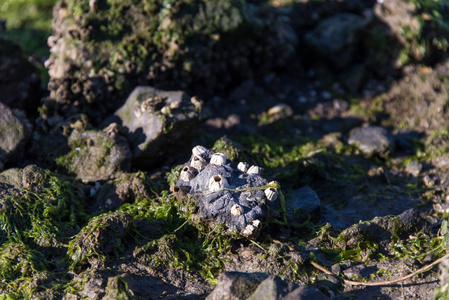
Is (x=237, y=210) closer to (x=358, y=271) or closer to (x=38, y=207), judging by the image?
(x=358, y=271)

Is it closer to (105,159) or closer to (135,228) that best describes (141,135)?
(105,159)

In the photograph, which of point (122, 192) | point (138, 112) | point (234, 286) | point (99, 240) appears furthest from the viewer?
point (138, 112)

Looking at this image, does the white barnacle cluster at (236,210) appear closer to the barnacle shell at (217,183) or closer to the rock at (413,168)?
the barnacle shell at (217,183)

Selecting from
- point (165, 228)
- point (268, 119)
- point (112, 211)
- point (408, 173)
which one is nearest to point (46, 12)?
point (268, 119)

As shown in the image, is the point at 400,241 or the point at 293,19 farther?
the point at 293,19

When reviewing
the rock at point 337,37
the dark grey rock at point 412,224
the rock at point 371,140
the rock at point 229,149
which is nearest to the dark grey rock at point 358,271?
the dark grey rock at point 412,224

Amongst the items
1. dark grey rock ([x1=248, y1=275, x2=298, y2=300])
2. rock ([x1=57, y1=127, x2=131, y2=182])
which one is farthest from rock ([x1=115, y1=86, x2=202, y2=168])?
dark grey rock ([x1=248, y1=275, x2=298, y2=300])

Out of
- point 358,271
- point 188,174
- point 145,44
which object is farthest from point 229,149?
point 145,44
